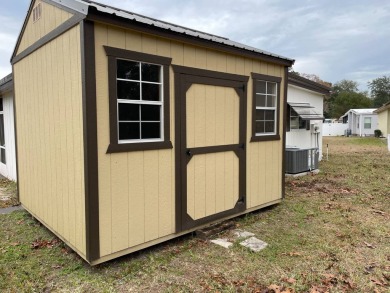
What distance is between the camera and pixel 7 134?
7879mm

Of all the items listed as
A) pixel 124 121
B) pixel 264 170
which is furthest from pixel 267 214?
pixel 124 121

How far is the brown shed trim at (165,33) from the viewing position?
2844mm

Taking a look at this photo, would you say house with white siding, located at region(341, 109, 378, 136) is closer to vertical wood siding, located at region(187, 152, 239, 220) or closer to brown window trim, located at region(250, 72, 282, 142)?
brown window trim, located at region(250, 72, 282, 142)

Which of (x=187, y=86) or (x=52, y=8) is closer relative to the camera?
(x=52, y=8)

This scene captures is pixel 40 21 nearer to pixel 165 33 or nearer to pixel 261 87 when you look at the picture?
pixel 165 33

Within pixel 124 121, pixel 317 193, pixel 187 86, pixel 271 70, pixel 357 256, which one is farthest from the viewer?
pixel 317 193

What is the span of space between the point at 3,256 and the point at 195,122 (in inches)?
114

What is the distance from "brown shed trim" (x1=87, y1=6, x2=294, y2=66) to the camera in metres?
2.84

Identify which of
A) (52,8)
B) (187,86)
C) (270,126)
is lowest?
(270,126)

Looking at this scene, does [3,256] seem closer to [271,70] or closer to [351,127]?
[271,70]

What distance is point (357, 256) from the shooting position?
3471 mm

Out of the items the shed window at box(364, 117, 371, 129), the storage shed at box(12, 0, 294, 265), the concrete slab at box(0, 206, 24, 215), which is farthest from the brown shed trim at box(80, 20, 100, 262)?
the shed window at box(364, 117, 371, 129)

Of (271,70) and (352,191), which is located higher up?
(271,70)

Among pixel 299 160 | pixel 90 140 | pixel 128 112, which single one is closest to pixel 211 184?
A: pixel 128 112
